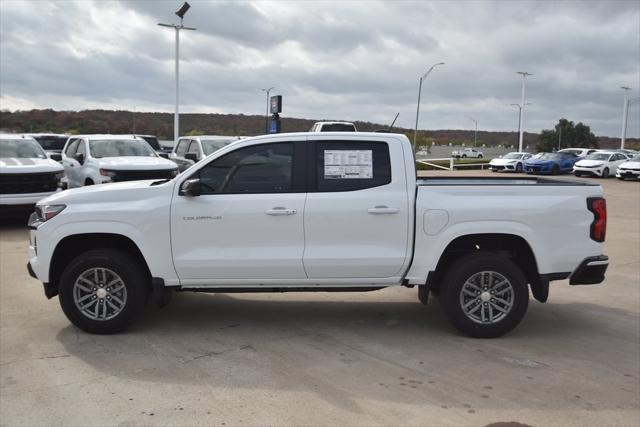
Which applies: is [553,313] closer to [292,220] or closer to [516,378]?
[516,378]

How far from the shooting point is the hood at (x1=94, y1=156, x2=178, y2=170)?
13648 mm

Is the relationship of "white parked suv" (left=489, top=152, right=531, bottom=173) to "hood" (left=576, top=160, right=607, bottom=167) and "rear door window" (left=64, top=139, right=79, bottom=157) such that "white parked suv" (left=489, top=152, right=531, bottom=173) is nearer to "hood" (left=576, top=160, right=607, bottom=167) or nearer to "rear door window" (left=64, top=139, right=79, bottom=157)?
"hood" (left=576, top=160, right=607, bottom=167)

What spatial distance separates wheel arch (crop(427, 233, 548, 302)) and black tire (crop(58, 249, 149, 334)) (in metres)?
2.73

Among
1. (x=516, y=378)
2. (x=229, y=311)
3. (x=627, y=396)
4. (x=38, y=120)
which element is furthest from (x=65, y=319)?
(x=38, y=120)

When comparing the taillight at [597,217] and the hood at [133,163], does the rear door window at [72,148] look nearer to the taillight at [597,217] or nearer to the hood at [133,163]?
the hood at [133,163]

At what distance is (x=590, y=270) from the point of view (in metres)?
5.79

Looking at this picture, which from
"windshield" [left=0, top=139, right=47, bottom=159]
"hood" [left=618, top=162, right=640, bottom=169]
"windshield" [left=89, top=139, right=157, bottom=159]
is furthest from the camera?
"hood" [left=618, top=162, right=640, bottom=169]

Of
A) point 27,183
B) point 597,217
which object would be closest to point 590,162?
point 27,183

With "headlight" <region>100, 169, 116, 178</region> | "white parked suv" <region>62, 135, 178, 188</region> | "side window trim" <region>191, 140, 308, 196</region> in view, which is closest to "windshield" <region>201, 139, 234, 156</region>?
"white parked suv" <region>62, 135, 178, 188</region>

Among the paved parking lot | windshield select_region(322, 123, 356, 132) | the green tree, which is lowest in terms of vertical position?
the paved parking lot

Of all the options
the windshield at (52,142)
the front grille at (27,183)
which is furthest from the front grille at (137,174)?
the windshield at (52,142)

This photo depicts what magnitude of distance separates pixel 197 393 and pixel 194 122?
117 metres

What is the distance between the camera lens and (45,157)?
45.0 ft

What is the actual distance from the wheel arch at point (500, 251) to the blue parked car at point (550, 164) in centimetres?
3424
